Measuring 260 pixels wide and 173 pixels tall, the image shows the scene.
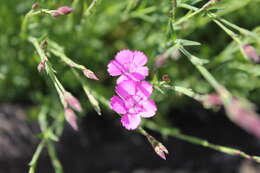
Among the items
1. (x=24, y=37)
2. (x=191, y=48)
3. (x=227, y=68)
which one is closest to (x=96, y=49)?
(x=24, y=37)

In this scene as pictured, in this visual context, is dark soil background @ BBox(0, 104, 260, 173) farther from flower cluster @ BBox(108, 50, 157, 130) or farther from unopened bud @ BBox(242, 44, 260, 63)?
unopened bud @ BBox(242, 44, 260, 63)

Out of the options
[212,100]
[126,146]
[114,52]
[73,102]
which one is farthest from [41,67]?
[126,146]

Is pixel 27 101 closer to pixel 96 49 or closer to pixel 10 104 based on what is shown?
pixel 10 104

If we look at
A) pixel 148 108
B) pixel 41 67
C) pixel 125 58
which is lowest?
pixel 148 108

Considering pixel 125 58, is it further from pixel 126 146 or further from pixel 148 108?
→ pixel 126 146

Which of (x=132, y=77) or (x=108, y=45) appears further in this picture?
(x=108, y=45)

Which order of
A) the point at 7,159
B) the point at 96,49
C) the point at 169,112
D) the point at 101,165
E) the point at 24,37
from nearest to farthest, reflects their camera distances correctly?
the point at 24,37 < the point at 7,159 < the point at 96,49 < the point at 101,165 < the point at 169,112

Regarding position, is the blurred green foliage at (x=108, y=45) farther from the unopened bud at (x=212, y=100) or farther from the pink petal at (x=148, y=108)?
the unopened bud at (x=212, y=100)
